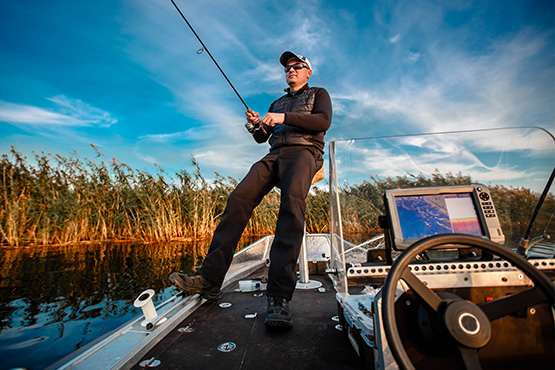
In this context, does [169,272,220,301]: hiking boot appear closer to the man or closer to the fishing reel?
the man

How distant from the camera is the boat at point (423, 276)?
2.21 feet

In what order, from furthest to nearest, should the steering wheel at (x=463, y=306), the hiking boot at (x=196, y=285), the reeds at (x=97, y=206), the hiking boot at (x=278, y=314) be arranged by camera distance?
the reeds at (x=97, y=206), the hiking boot at (x=196, y=285), the hiking boot at (x=278, y=314), the steering wheel at (x=463, y=306)

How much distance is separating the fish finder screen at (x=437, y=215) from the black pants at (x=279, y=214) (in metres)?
0.73

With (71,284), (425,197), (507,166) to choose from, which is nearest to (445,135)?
(507,166)

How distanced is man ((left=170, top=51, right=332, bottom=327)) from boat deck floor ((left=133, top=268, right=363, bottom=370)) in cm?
11

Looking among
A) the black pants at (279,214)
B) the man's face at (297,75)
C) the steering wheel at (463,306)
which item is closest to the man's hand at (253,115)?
the black pants at (279,214)

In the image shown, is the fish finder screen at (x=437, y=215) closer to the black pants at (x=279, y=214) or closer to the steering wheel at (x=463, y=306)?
the steering wheel at (x=463, y=306)

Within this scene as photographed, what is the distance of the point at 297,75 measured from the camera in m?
2.08

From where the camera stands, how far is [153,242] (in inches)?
236

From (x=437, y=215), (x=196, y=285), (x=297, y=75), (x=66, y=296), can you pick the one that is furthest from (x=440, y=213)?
(x=66, y=296)

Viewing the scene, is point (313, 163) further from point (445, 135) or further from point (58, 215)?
point (58, 215)

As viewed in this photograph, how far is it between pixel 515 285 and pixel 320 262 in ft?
6.75

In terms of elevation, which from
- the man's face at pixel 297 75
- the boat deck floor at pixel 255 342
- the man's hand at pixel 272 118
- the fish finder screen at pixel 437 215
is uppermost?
the man's face at pixel 297 75

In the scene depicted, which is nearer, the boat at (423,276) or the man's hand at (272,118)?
the boat at (423,276)
